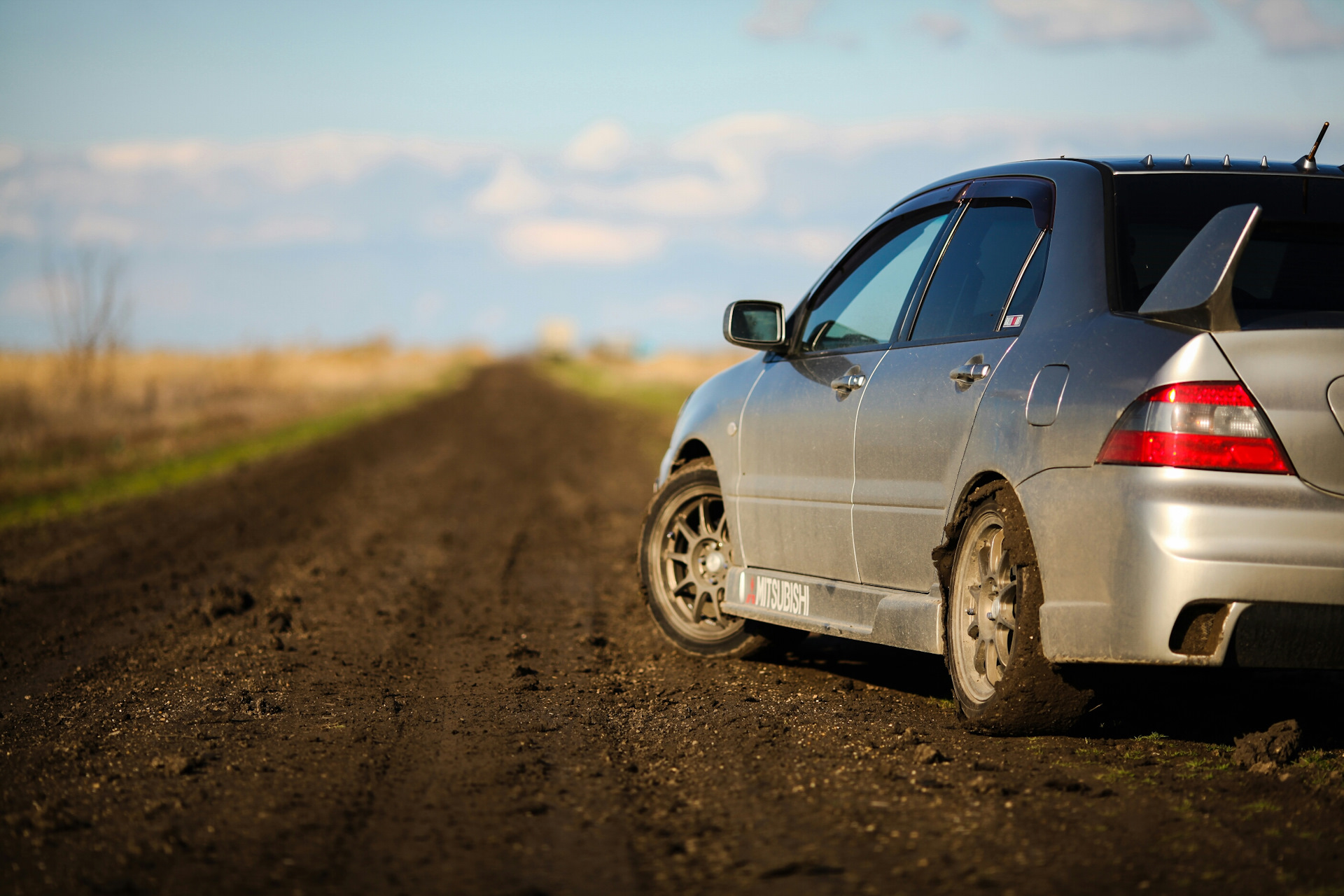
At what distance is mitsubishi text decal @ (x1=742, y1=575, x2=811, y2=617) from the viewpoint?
5.62 meters

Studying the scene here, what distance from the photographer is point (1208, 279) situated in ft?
12.6

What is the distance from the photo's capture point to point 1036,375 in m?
4.25

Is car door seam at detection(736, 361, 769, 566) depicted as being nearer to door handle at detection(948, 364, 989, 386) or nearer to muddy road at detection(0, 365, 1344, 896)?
muddy road at detection(0, 365, 1344, 896)

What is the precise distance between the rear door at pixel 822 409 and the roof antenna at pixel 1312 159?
130 cm

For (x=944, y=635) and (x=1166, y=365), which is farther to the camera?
(x=944, y=635)

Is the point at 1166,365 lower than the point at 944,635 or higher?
higher

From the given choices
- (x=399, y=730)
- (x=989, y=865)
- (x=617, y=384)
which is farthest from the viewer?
(x=617, y=384)

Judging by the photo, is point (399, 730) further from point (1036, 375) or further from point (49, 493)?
point (49, 493)

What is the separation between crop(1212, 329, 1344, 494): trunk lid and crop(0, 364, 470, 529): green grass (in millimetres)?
12410

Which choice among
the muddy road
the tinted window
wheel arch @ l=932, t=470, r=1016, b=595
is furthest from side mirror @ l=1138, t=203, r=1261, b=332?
the muddy road

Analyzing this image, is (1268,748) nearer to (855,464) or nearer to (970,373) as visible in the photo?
(970,373)

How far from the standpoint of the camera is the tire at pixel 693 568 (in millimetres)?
6398

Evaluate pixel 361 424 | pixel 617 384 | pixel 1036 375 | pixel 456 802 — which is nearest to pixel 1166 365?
pixel 1036 375

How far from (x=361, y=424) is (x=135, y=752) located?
24258 mm
